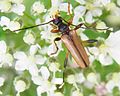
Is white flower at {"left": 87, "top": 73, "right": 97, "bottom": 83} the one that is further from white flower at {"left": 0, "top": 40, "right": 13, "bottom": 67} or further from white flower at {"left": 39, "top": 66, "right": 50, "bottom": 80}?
white flower at {"left": 0, "top": 40, "right": 13, "bottom": 67}

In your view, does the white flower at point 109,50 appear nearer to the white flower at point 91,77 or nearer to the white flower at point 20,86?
the white flower at point 91,77

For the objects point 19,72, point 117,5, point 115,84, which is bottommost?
point 115,84

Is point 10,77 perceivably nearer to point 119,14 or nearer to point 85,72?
point 85,72

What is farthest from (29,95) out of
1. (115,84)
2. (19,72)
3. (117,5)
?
(117,5)

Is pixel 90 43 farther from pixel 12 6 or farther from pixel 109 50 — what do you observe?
pixel 12 6

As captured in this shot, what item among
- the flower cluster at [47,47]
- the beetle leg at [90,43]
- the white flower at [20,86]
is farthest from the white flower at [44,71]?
the beetle leg at [90,43]

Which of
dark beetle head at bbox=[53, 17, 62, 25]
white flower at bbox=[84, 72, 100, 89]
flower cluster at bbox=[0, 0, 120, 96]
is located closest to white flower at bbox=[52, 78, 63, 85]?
flower cluster at bbox=[0, 0, 120, 96]
